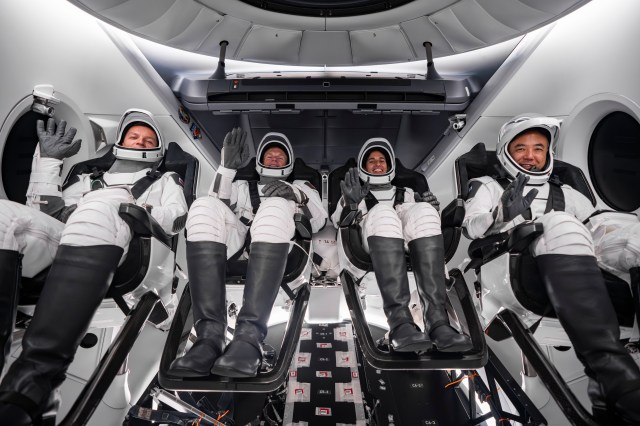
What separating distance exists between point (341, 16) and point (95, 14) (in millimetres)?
1573

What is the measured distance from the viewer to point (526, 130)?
201cm

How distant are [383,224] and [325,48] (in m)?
1.69

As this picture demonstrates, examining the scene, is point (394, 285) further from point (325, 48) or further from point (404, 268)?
point (325, 48)

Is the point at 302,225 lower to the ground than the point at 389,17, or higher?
lower

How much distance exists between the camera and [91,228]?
1405 mm

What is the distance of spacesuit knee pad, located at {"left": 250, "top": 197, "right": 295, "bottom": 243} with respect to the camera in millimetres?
1600

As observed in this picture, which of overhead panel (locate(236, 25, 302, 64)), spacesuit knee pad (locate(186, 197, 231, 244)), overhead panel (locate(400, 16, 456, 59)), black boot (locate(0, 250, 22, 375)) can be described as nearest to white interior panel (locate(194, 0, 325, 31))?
overhead panel (locate(236, 25, 302, 64))

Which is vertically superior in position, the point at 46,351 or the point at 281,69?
the point at 281,69

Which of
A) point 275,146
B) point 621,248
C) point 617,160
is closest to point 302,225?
point 275,146

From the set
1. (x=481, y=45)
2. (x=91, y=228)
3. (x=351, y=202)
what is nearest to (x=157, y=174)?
(x=91, y=228)

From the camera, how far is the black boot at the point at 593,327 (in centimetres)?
112

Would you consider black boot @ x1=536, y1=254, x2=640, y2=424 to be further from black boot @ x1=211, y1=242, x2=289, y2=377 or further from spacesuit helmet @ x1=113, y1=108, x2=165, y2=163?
spacesuit helmet @ x1=113, y1=108, x2=165, y2=163

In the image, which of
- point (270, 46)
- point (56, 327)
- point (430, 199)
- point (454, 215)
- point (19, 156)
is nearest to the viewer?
point (56, 327)

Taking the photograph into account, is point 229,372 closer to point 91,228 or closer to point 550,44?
point 91,228
